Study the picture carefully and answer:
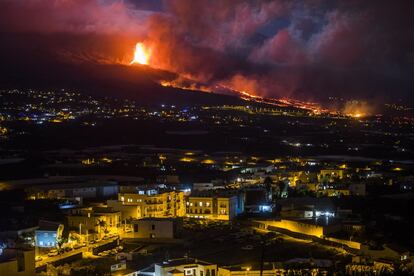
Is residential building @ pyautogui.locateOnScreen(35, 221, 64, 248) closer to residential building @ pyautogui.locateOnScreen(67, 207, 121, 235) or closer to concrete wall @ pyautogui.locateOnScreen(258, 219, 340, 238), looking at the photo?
residential building @ pyautogui.locateOnScreen(67, 207, 121, 235)

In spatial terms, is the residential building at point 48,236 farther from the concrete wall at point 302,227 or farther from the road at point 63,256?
the concrete wall at point 302,227

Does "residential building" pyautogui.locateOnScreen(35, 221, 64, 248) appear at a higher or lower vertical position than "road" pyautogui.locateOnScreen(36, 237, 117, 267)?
higher

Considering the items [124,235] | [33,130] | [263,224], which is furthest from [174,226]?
[33,130]

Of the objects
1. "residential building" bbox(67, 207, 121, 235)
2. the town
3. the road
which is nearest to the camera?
the town

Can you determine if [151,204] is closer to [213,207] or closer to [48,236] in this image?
[213,207]

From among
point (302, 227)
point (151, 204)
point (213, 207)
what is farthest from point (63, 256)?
point (213, 207)

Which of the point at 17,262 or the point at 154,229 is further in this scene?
the point at 154,229

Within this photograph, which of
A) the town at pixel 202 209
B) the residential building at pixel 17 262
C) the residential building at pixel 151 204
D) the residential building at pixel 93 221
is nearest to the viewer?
the residential building at pixel 17 262

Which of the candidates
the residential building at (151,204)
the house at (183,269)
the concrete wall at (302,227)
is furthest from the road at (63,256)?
the concrete wall at (302,227)

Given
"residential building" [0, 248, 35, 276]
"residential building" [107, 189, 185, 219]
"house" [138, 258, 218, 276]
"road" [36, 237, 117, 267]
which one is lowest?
"road" [36, 237, 117, 267]

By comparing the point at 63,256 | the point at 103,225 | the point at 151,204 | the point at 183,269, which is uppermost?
the point at 151,204

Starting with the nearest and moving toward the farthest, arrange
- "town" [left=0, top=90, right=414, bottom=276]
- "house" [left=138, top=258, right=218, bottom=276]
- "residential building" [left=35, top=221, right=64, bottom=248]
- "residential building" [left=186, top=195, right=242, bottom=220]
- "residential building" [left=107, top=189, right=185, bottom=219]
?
"house" [left=138, top=258, right=218, bottom=276] < "town" [left=0, top=90, right=414, bottom=276] < "residential building" [left=35, top=221, right=64, bottom=248] < "residential building" [left=107, top=189, right=185, bottom=219] < "residential building" [left=186, top=195, right=242, bottom=220]

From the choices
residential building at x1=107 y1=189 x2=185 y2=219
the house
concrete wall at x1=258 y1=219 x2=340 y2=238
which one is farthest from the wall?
concrete wall at x1=258 y1=219 x2=340 y2=238
